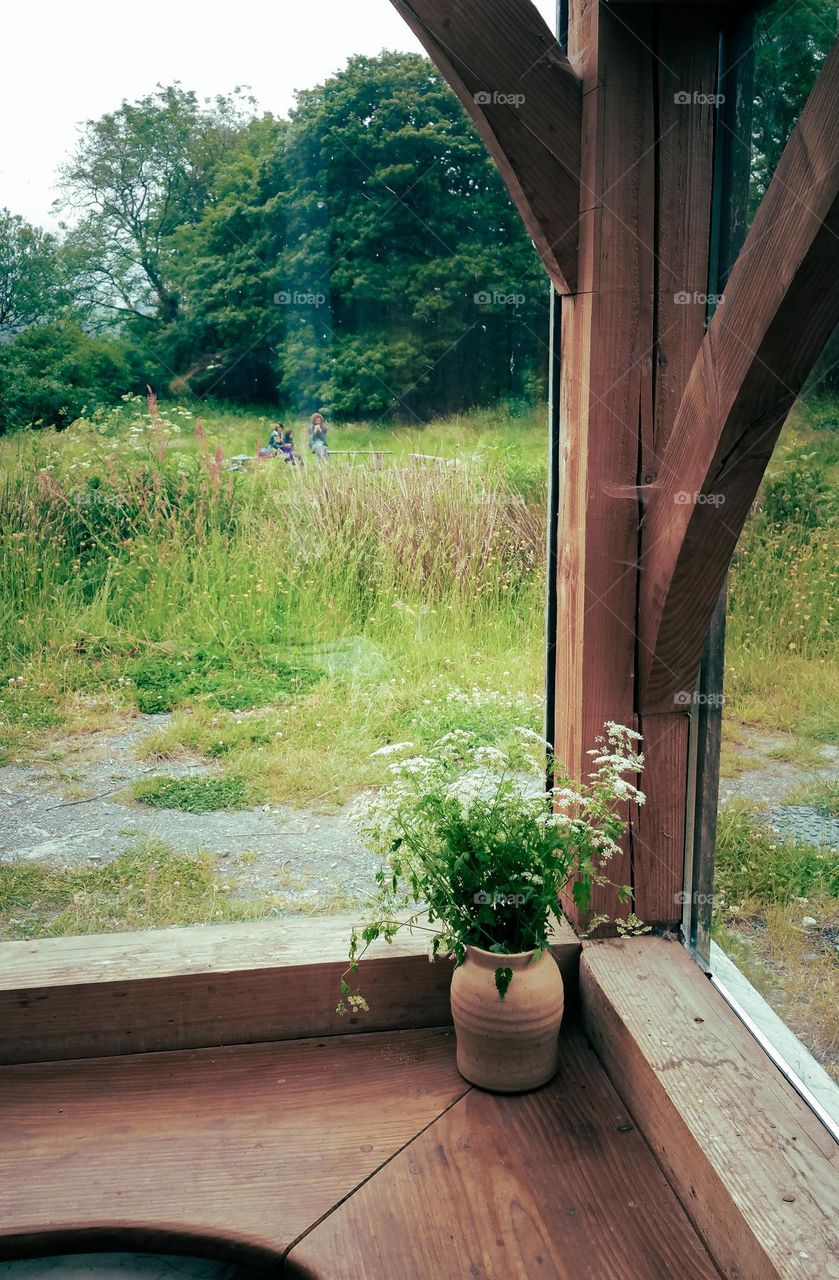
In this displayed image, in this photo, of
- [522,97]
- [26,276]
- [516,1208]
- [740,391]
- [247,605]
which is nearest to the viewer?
[740,391]

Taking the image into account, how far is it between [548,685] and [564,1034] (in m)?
0.60

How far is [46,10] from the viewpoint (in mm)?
1896

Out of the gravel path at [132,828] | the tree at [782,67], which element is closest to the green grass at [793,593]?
the tree at [782,67]

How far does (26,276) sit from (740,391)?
1.46m

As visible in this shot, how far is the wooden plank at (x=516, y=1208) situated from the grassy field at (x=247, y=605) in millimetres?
740

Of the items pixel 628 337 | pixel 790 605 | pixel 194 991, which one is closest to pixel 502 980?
pixel 194 991

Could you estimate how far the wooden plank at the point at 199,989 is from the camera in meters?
1.69

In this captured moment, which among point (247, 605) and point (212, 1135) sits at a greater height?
point (247, 605)

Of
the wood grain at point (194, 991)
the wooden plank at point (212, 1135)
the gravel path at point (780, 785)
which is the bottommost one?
the wooden plank at point (212, 1135)

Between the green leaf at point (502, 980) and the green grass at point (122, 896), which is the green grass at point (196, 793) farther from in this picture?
the green leaf at point (502, 980)

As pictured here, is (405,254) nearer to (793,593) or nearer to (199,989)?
(793,593)

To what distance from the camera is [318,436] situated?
221 centimetres

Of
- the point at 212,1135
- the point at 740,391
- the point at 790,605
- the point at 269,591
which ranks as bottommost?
the point at 212,1135

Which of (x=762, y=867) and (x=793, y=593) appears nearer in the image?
(x=793, y=593)
